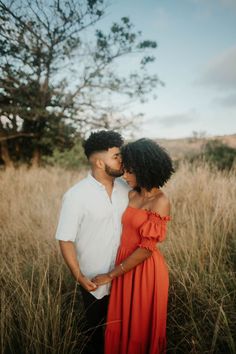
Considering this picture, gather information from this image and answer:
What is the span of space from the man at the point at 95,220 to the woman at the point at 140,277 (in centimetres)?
10

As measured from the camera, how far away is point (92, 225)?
7.38 feet

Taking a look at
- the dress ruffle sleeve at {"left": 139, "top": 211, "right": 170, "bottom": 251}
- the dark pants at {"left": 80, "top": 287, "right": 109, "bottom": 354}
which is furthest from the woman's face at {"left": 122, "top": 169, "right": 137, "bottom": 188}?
the dark pants at {"left": 80, "top": 287, "right": 109, "bottom": 354}

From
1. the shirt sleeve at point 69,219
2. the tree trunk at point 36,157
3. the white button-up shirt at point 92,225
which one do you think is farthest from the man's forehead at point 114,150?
the tree trunk at point 36,157

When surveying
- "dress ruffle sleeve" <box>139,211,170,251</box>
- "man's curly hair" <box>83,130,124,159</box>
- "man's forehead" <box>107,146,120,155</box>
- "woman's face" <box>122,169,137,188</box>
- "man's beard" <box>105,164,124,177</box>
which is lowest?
"dress ruffle sleeve" <box>139,211,170,251</box>

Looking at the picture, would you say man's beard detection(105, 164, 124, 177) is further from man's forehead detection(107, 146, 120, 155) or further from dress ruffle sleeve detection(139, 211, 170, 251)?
dress ruffle sleeve detection(139, 211, 170, 251)

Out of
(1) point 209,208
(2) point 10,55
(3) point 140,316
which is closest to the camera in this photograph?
(3) point 140,316

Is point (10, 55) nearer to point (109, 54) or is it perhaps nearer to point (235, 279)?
point (109, 54)

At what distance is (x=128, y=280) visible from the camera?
7.26ft

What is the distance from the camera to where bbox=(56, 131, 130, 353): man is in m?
2.20

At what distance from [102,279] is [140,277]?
243 millimetres

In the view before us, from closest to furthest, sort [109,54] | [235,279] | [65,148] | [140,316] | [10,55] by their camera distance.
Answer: [140,316], [235,279], [10,55], [109,54], [65,148]

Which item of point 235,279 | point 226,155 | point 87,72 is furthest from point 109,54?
point 235,279

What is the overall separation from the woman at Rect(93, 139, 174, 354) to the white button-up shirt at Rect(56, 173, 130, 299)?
0.30 feet

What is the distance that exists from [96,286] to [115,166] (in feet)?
2.64
